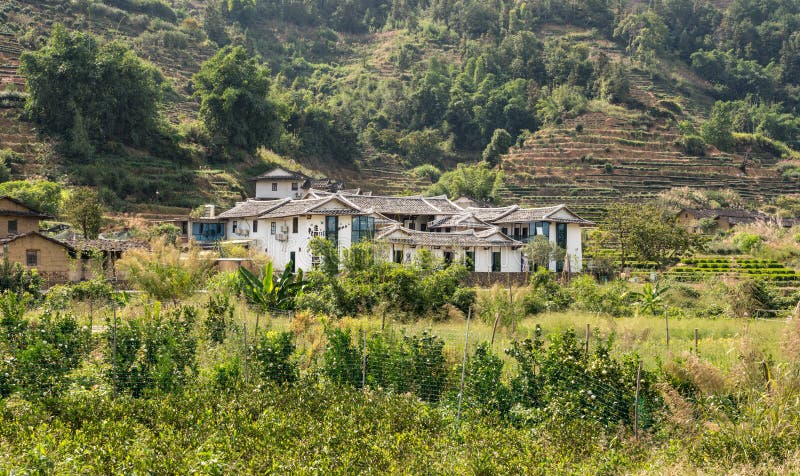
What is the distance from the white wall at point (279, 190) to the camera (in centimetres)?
5303

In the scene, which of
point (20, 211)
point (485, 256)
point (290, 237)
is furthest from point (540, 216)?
point (20, 211)

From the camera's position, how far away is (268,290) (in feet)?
76.4

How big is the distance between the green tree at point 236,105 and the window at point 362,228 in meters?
22.8

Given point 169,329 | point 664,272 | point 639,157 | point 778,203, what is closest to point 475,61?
point 639,157

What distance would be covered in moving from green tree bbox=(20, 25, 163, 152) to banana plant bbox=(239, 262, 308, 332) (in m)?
30.3

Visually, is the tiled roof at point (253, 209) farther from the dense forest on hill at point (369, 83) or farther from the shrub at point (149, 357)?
the shrub at point (149, 357)

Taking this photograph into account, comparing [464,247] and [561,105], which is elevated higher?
[561,105]

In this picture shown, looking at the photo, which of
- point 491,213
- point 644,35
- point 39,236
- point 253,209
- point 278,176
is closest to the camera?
point 39,236

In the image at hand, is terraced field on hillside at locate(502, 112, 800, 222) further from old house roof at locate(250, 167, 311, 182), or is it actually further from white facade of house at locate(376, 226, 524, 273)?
white facade of house at locate(376, 226, 524, 273)

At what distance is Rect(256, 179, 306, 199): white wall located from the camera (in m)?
53.0

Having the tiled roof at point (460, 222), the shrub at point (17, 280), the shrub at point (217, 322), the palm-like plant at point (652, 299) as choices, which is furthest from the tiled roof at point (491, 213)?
the shrub at point (217, 322)

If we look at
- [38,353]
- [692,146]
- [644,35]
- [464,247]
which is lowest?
[464,247]

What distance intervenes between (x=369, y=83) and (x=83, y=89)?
49.9 meters

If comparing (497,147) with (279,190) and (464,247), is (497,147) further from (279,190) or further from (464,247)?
(464,247)
